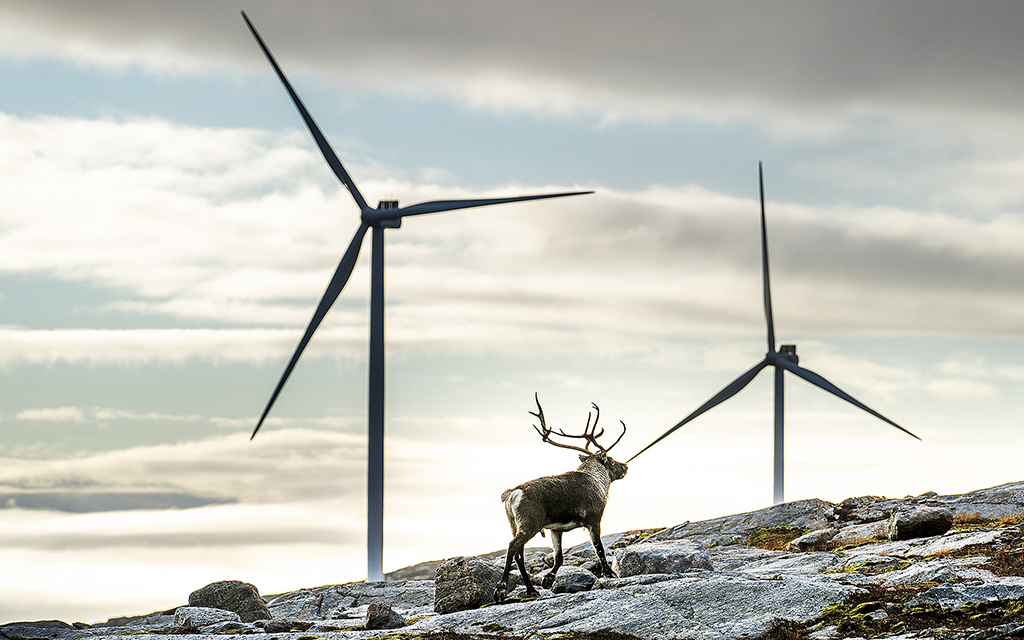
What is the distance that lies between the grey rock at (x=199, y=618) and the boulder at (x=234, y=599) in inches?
106

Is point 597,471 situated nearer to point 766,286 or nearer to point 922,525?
point 922,525

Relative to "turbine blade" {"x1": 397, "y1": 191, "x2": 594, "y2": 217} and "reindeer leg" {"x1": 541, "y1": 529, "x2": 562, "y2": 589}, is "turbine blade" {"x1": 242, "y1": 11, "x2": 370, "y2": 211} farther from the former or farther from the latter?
"reindeer leg" {"x1": 541, "y1": 529, "x2": 562, "y2": 589}

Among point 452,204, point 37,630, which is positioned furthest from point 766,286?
point 37,630

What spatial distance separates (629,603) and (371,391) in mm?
21580

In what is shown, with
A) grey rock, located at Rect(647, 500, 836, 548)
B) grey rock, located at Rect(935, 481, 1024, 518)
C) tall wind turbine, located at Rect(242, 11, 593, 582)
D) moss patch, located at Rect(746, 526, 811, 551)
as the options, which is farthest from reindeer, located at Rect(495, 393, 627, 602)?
grey rock, located at Rect(935, 481, 1024, 518)

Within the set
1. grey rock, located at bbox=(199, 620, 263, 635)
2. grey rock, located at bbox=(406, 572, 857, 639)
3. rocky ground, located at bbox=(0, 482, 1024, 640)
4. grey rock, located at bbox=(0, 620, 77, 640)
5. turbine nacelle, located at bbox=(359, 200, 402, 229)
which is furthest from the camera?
turbine nacelle, located at bbox=(359, 200, 402, 229)

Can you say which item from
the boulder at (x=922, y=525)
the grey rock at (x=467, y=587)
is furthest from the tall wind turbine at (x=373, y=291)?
the boulder at (x=922, y=525)

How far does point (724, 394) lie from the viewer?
63.2 metres

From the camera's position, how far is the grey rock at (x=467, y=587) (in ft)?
98.9

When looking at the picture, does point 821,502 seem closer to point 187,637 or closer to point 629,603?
point 629,603

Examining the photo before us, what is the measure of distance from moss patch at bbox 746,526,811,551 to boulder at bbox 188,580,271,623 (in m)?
23.2

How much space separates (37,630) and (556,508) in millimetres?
22100

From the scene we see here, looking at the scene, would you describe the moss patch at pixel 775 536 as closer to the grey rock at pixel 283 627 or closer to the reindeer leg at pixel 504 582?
the reindeer leg at pixel 504 582

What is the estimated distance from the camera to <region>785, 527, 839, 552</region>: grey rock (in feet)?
143
